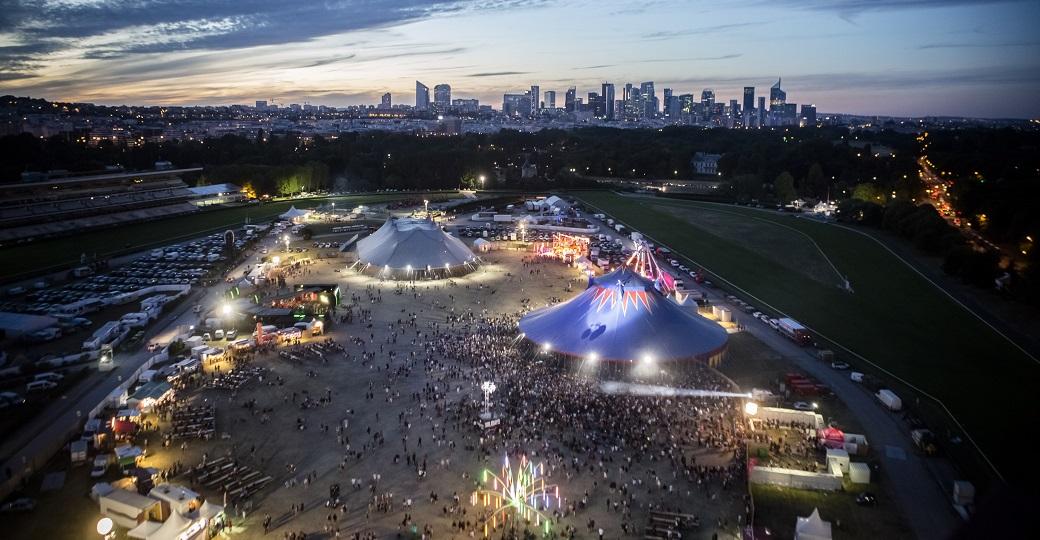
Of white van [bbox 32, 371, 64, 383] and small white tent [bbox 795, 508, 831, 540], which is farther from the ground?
white van [bbox 32, 371, 64, 383]

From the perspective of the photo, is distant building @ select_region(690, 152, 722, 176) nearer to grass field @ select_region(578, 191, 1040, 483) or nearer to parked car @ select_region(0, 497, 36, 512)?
grass field @ select_region(578, 191, 1040, 483)

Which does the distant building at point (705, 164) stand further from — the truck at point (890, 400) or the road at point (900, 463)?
the truck at point (890, 400)

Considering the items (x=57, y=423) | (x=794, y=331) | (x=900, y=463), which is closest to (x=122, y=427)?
(x=57, y=423)

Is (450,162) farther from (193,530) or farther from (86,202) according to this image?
(193,530)

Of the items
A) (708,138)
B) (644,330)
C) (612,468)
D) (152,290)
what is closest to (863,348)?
(644,330)

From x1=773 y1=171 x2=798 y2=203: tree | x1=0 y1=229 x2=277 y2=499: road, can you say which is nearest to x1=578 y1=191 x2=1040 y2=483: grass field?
x1=773 y1=171 x2=798 y2=203: tree

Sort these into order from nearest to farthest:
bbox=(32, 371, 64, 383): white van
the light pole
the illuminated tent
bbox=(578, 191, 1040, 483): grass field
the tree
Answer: the light pole < bbox=(578, 191, 1040, 483): grass field < bbox=(32, 371, 64, 383): white van < the illuminated tent < the tree

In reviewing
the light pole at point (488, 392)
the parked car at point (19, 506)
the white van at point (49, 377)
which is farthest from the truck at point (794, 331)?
the white van at point (49, 377)

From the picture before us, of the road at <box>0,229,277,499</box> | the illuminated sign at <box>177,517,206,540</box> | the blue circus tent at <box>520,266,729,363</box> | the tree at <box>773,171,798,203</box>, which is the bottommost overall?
the illuminated sign at <box>177,517,206,540</box>
